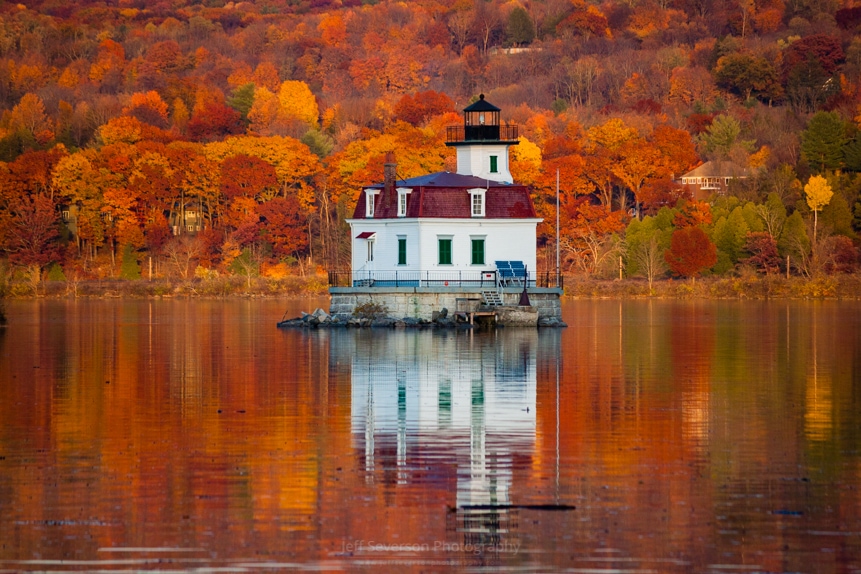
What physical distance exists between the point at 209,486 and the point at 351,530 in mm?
2981

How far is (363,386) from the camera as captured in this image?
29.0 m

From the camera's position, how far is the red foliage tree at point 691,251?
82438 mm

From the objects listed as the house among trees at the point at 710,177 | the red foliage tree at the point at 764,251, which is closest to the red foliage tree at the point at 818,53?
the house among trees at the point at 710,177

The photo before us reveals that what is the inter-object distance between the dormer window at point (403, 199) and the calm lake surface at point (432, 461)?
1574cm

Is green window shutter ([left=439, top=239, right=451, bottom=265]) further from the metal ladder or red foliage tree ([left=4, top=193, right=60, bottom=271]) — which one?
red foliage tree ([left=4, top=193, right=60, bottom=271])

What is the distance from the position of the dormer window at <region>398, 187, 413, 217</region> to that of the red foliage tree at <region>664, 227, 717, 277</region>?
32811 millimetres

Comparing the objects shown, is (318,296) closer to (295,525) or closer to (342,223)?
(342,223)

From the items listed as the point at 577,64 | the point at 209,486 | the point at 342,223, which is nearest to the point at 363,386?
the point at 209,486

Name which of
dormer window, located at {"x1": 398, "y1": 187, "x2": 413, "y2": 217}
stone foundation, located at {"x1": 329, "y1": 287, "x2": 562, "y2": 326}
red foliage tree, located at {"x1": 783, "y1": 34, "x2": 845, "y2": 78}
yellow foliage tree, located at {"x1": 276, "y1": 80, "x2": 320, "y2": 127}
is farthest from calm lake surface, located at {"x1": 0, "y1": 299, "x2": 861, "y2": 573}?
red foliage tree, located at {"x1": 783, "y1": 34, "x2": 845, "y2": 78}

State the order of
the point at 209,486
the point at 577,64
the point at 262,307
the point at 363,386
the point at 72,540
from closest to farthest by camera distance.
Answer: the point at 72,540, the point at 209,486, the point at 363,386, the point at 262,307, the point at 577,64

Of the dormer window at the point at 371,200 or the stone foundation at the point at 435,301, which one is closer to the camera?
the stone foundation at the point at 435,301

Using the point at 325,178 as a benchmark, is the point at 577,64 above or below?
above

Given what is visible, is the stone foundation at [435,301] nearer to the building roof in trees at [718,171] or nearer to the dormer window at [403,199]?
the dormer window at [403,199]

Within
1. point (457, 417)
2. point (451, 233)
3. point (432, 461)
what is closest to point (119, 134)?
point (451, 233)
